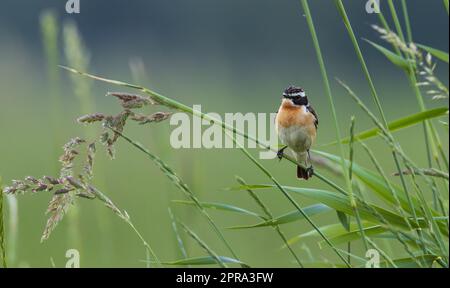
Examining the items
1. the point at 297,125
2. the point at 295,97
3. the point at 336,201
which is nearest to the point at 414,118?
the point at 336,201

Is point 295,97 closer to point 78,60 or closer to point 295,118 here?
point 295,118

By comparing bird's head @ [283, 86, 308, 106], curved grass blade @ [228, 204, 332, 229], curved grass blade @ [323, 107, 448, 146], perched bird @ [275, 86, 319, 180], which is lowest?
curved grass blade @ [228, 204, 332, 229]

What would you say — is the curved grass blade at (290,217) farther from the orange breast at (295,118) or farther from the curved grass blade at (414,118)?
the orange breast at (295,118)

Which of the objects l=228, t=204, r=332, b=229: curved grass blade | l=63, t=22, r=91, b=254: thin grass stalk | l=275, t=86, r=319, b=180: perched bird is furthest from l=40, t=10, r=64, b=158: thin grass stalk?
l=228, t=204, r=332, b=229: curved grass blade

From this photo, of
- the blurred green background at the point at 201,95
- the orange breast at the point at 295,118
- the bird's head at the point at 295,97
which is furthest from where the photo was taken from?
the blurred green background at the point at 201,95

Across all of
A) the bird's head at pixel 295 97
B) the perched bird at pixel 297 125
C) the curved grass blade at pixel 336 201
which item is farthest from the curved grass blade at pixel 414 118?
the bird's head at pixel 295 97

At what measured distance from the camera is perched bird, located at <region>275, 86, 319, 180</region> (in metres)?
2.37

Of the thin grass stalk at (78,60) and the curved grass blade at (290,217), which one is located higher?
the thin grass stalk at (78,60)

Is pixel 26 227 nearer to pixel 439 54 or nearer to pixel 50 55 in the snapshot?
pixel 50 55

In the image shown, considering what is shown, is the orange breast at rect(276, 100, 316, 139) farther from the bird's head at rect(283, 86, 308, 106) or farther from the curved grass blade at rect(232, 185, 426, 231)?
the curved grass blade at rect(232, 185, 426, 231)

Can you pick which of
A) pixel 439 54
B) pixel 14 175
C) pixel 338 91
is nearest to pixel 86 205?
pixel 14 175

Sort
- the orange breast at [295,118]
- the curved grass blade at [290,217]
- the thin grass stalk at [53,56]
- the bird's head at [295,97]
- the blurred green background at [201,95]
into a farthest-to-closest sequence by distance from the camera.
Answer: the blurred green background at [201,95] < the bird's head at [295,97] < the orange breast at [295,118] < the thin grass stalk at [53,56] < the curved grass blade at [290,217]

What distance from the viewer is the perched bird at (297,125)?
237cm

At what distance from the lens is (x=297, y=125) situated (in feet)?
7.92
